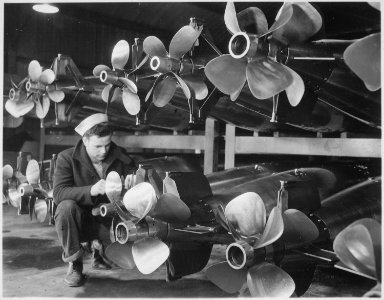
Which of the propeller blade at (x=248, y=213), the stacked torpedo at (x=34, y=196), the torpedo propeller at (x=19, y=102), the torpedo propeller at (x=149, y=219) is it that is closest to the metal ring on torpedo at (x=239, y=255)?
the propeller blade at (x=248, y=213)

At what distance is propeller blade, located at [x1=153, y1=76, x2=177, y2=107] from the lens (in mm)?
2812

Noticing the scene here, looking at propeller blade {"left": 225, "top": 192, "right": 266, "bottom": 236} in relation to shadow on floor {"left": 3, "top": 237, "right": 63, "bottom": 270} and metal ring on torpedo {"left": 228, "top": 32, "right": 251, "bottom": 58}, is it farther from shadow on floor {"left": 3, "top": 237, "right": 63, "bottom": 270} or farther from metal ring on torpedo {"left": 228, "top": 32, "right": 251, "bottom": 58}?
shadow on floor {"left": 3, "top": 237, "right": 63, "bottom": 270}

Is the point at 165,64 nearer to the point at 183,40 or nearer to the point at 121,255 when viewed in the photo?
the point at 183,40

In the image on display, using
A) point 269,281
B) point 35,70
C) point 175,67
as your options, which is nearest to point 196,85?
point 175,67

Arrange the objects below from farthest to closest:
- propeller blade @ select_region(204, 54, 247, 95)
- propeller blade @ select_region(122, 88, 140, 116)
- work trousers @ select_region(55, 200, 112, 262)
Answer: propeller blade @ select_region(122, 88, 140, 116)
work trousers @ select_region(55, 200, 112, 262)
propeller blade @ select_region(204, 54, 247, 95)

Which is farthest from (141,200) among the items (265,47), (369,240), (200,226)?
(369,240)

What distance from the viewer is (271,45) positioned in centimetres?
212

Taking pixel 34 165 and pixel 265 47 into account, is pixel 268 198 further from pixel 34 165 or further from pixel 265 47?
pixel 34 165

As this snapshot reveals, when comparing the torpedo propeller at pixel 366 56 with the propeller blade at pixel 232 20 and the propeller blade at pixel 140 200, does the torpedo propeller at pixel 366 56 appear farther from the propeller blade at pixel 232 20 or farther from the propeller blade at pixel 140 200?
the propeller blade at pixel 140 200

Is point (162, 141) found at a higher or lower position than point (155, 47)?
lower

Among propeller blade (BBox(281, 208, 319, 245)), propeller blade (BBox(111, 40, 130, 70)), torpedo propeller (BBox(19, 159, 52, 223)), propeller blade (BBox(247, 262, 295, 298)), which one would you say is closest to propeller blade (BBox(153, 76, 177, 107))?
propeller blade (BBox(111, 40, 130, 70))

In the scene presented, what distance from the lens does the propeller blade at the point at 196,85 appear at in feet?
8.83

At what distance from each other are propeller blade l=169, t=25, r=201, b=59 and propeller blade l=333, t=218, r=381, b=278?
1.46 meters

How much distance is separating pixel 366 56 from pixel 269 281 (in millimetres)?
1036
